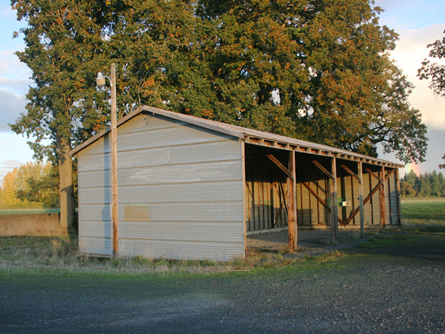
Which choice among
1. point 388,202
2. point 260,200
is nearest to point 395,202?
point 388,202

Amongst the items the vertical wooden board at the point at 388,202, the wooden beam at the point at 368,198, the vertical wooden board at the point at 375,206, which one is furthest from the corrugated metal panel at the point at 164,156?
the vertical wooden board at the point at 388,202

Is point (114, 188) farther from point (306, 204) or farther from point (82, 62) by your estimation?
point (306, 204)

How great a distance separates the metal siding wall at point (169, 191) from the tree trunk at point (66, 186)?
9.28 metres

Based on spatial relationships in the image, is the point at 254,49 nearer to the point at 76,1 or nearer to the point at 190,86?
the point at 190,86

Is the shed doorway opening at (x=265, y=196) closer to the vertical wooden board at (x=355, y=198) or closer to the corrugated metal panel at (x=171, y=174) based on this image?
the vertical wooden board at (x=355, y=198)

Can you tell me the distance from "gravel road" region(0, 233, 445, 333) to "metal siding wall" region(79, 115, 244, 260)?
10.6ft

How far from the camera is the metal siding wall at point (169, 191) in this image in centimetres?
1330

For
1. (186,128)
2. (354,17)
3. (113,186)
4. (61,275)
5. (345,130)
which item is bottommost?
(61,275)

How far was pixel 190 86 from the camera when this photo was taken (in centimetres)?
2767

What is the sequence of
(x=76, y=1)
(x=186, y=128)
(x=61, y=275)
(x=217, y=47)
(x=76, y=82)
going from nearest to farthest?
(x=61, y=275)
(x=186, y=128)
(x=76, y=82)
(x=76, y=1)
(x=217, y=47)

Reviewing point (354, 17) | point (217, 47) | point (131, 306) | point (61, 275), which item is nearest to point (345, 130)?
point (354, 17)

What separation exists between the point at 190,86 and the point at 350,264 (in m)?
19.1

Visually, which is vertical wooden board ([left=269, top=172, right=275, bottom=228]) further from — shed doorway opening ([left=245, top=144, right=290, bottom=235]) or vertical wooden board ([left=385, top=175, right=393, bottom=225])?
vertical wooden board ([left=385, top=175, right=393, bottom=225])

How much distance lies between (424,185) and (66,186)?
150161mm
